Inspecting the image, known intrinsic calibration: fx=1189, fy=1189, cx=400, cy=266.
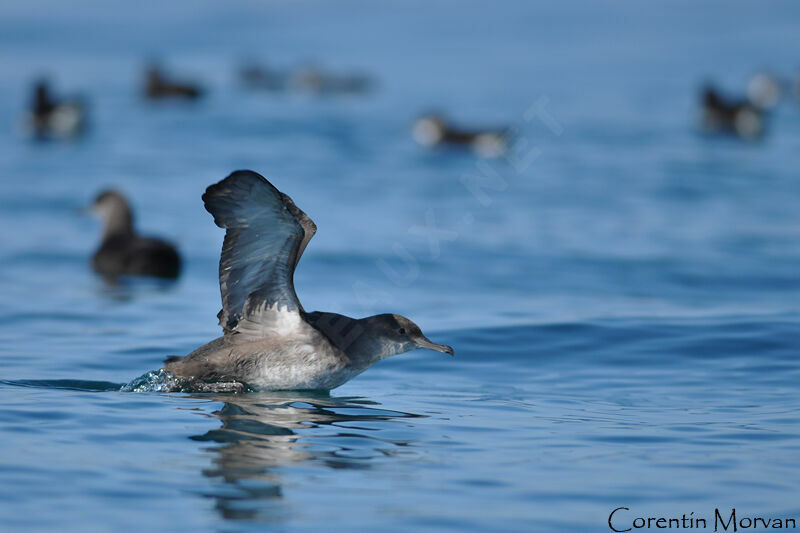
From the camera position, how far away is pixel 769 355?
1080 centimetres

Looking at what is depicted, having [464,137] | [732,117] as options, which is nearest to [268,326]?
[464,137]

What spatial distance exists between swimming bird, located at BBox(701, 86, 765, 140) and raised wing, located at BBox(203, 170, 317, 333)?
26958 mm

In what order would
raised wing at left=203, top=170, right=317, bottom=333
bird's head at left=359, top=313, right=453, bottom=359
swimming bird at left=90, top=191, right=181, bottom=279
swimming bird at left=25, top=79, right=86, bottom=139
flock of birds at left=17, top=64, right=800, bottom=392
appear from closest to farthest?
raised wing at left=203, top=170, right=317, bottom=333
flock of birds at left=17, top=64, right=800, bottom=392
bird's head at left=359, top=313, right=453, bottom=359
swimming bird at left=90, top=191, right=181, bottom=279
swimming bird at left=25, top=79, right=86, bottom=139

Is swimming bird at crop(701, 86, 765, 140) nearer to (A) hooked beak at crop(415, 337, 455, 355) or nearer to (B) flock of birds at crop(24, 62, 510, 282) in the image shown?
(B) flock of birds at crop(24, 62, 510, 282)

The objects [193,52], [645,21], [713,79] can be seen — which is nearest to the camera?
[713,79]

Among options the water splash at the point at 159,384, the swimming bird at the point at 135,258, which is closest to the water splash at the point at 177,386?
the water splash at the point at 159,384

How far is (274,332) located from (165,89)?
3221cm

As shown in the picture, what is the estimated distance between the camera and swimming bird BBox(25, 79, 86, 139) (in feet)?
106

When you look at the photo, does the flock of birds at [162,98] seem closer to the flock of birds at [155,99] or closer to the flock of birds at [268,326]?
the flock of birds at [155,99]

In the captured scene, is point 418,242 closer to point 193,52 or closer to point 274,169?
point 274,169

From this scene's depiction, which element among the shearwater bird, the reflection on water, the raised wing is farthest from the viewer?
the shearwater bird

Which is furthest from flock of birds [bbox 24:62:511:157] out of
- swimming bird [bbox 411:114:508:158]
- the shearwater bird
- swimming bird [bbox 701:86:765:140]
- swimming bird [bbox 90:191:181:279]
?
the shearwater bird

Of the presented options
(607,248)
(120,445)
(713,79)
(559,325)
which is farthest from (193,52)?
(120,445)

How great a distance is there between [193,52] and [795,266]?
54885mm
